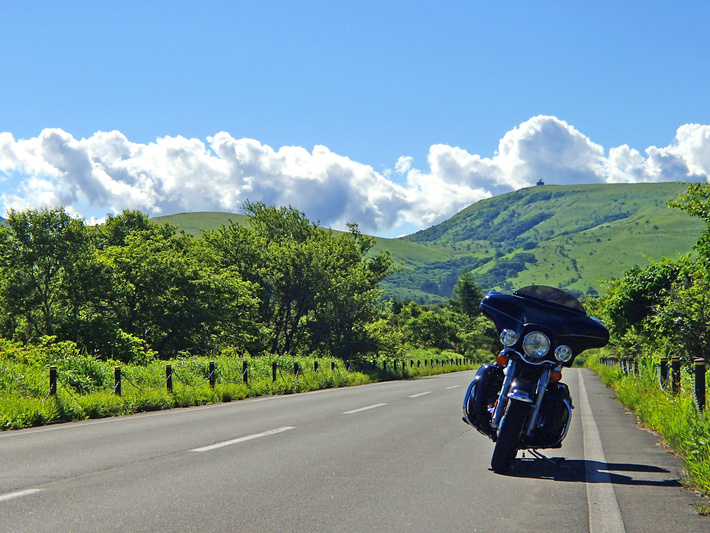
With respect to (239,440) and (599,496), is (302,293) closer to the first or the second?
(239,440)

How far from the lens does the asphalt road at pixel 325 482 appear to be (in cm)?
450

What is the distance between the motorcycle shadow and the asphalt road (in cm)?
2

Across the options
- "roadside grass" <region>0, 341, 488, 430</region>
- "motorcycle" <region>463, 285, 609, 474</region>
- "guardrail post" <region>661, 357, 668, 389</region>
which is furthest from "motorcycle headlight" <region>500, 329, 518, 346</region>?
"roadside grass" <region>0, 341, 488, 430</region>

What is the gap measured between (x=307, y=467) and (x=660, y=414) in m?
6.02

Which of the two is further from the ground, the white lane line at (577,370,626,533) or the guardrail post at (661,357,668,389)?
the guardrail post at (661,357,668,389)

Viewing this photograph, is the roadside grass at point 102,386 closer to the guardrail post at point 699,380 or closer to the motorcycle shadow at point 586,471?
the motorcycle shadow at point 586,471

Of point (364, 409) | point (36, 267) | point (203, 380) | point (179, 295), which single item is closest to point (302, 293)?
point (179, 295)

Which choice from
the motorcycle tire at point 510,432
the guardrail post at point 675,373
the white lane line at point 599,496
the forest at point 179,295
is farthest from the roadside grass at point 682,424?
the forest at point 179,295

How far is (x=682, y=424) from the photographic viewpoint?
8.18 metres

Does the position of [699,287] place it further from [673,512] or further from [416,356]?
[416,356]

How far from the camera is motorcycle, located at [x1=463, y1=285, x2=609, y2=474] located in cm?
616

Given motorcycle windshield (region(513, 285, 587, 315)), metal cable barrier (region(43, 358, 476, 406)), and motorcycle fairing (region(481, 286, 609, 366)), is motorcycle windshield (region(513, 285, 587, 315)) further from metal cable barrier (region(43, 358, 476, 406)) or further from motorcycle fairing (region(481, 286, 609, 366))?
metal cable barrier (region(43, 358, 476, 406))

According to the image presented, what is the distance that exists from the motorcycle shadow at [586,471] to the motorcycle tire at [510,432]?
211 millimetres

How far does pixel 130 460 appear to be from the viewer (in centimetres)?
696
